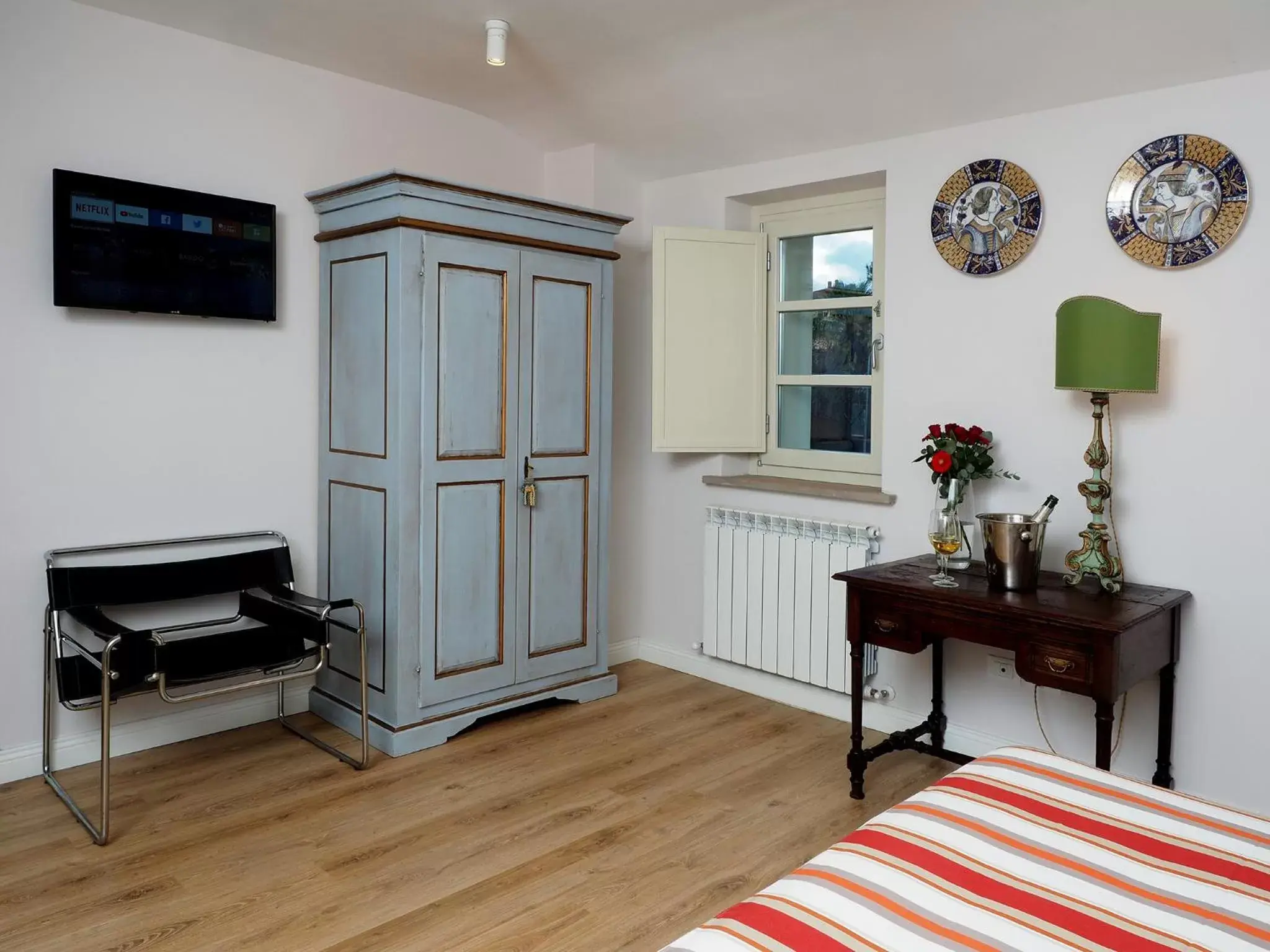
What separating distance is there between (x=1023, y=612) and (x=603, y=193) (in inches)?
105

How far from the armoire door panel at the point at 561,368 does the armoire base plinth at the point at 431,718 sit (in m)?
0.97

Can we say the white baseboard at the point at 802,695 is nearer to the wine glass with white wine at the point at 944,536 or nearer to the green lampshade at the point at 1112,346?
the wine glass with white wine at the point at 944,536

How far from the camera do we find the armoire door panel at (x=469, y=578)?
3475 mm

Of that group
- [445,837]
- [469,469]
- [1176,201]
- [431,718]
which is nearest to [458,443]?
[469,469]

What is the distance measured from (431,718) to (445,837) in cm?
74

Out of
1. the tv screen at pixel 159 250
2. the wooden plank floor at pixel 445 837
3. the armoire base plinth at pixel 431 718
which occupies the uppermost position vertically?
the tv screen at pixel 159 250

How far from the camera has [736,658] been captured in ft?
13.6

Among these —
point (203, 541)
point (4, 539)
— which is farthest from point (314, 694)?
point (4, 539)

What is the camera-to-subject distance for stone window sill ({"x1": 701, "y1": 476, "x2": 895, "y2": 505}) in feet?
12.1

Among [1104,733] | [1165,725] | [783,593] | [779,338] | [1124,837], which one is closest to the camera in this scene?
[1124,837]

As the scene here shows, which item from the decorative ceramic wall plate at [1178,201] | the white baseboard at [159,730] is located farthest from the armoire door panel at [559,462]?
the decorative ceramic wall plate at [1178,201]

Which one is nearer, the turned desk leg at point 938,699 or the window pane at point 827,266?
the turned desk leg at point 938,699

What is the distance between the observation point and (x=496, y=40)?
10.5ft

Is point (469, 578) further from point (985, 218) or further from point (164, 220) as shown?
point (985, 218)
